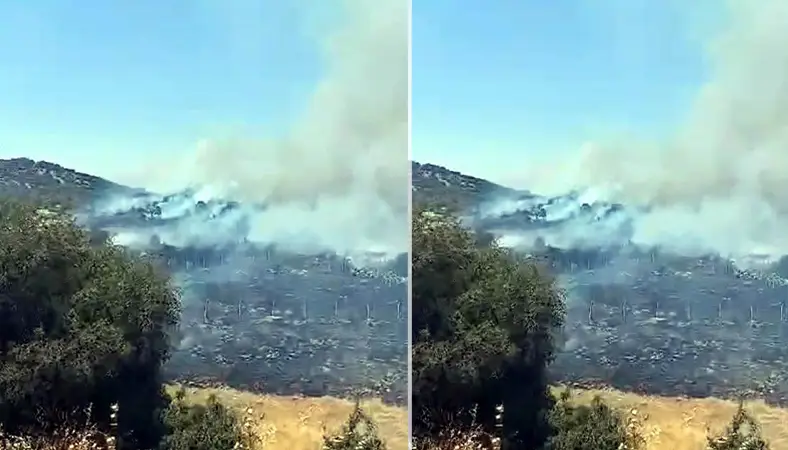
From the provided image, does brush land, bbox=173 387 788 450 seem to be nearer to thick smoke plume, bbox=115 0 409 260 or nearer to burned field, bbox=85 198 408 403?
burned field, bbox=85 198 408 403

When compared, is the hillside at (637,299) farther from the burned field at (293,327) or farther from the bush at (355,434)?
the bush at (355,434)

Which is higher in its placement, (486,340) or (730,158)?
(730,158)

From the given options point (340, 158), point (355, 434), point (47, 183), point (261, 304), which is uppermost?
point (340, 158)

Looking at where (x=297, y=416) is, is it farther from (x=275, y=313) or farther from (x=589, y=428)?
(x=589, y=428)

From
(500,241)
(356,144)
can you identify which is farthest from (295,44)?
(500,241)

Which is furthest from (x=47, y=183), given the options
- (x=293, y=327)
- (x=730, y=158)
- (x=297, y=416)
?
(x=730, y=158)

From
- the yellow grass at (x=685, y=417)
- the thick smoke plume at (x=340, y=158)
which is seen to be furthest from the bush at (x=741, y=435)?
the thick smoke plume at (x=340, y=158)
